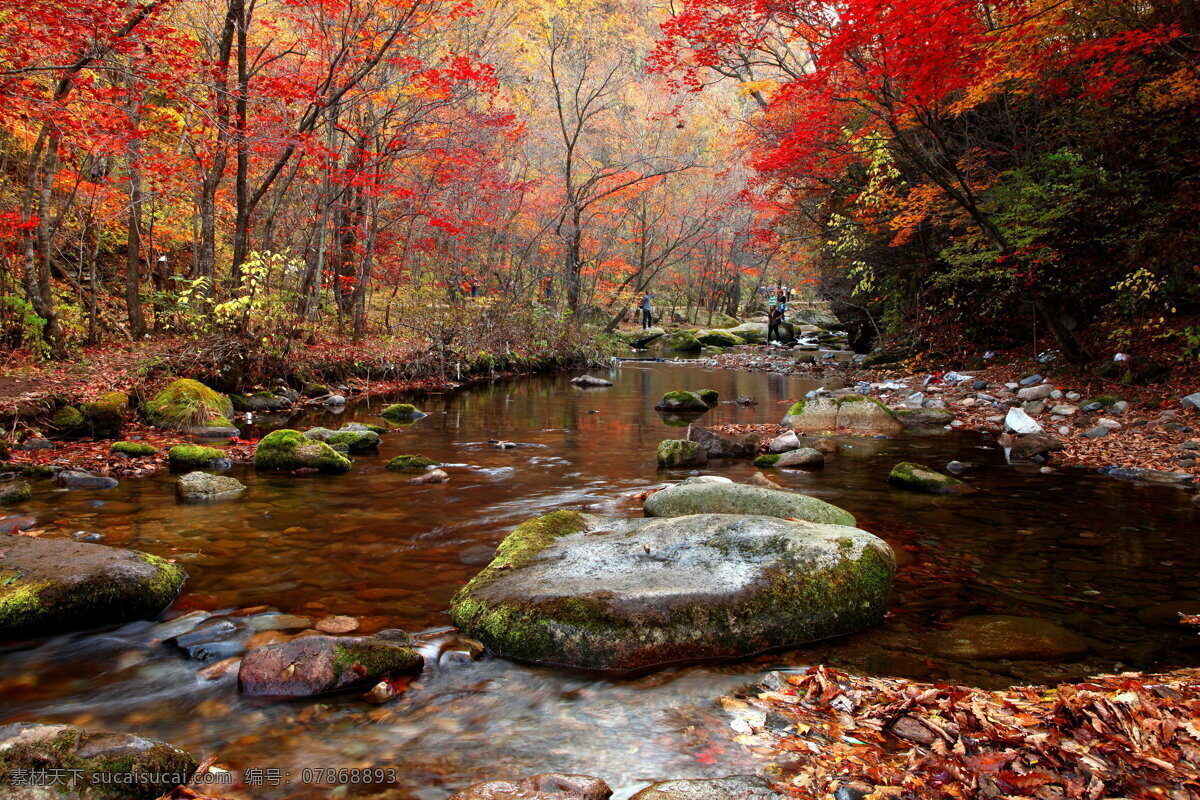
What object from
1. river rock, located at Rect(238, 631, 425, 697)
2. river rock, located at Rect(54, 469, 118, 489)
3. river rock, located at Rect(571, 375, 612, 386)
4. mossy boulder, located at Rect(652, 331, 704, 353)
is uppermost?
mossy boulder, located at Rect(652, 331, 704, 353)

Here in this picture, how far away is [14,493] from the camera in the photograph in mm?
6098

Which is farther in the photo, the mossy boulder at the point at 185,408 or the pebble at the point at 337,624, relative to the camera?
the mossy boulder at the point at 185,408

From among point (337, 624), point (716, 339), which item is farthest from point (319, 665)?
point (716, 339)

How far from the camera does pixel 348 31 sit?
12.6 m

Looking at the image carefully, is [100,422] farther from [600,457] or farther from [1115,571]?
[1115,571]

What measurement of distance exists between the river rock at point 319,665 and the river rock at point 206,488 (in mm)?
3641

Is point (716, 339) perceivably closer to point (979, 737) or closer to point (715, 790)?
point (979, 737)

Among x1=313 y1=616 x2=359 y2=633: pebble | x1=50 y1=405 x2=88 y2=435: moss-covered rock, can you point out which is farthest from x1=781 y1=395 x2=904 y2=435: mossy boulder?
x1=50 y1=405 x2=88 y2=435: moss-covered rock

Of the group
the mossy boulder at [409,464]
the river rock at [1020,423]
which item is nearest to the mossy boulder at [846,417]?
the river rock at [1020,423]

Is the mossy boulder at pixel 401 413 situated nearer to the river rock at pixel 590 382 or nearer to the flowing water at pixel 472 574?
the flowing water at pixel 472 574

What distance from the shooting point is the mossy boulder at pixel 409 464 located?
789 centimetres

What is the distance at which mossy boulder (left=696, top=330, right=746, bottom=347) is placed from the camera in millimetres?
31734

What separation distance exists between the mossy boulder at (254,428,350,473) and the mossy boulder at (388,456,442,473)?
0.55 metres

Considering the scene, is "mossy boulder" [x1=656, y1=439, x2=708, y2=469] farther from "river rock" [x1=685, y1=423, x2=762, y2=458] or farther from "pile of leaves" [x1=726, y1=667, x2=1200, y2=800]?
"pile of leaves" [x1=726, y1=667, x2=1200, y2=800]
